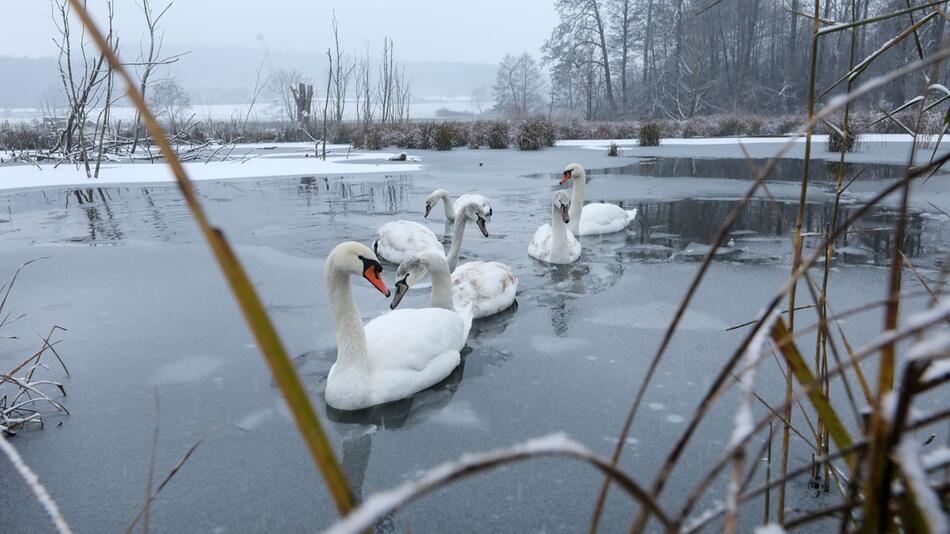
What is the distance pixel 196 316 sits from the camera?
4.68 metres

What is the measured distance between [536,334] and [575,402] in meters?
1.05

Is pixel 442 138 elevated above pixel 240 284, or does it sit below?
above

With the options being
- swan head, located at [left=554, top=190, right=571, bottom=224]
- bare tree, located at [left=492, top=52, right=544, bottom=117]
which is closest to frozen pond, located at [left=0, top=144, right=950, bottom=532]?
swan head, located at [left=554, top=190, right=571, bottom=224]

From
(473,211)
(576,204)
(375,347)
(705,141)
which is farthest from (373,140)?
(375,347)

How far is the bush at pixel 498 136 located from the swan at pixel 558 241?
55.6 ft

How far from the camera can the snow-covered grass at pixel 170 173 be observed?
489 inches

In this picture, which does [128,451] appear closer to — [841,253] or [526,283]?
[526,283]

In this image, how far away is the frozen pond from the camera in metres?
2.42

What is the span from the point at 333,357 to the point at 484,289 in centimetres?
124

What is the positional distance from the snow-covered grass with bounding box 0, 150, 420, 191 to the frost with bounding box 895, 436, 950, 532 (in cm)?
1297

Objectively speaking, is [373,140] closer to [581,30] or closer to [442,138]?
[442,138]

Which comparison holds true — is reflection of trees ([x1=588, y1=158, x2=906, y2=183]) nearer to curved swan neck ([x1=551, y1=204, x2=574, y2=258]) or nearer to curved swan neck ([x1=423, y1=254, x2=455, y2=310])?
curved swan neck ([x1=551, y1=204, x2=574, y2=258])

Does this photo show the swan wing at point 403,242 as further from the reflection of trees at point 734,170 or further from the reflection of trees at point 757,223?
the reflection of trees at point 734,170

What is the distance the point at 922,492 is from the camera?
1.50 ft
